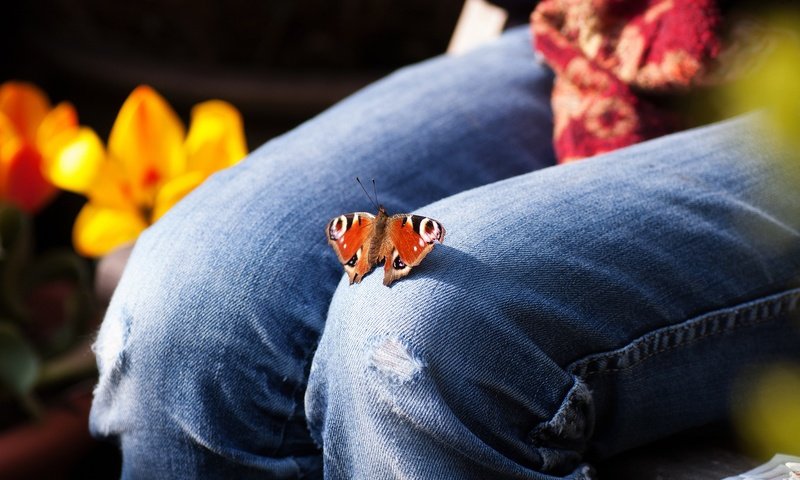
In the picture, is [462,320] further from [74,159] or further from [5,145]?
[5,145]

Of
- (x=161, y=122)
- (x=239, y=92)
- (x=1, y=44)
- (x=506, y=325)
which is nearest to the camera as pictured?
(x=506, y=325)

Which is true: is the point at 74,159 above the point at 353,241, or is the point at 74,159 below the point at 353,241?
above

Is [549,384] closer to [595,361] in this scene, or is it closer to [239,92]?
[595,361]

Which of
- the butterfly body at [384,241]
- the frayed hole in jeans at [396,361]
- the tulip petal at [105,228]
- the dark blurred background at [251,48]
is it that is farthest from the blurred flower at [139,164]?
the dark blurred background at [251,48]

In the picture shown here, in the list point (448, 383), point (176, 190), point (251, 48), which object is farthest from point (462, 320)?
point (251, 48)

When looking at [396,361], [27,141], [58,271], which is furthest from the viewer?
[58,271]

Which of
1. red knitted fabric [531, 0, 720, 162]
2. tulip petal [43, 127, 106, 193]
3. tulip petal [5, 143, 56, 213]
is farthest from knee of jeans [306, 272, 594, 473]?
tulip petal [5, 143, 56, 213]

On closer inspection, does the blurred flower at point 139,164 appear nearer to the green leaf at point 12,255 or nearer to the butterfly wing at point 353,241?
the green leaf at point 12,255

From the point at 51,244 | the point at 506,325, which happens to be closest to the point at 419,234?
the point at 506,325
